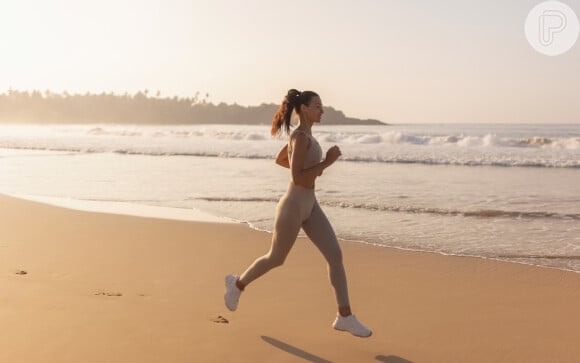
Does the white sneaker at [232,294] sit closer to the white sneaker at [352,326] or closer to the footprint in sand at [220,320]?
the footprint in sand at [220,320]

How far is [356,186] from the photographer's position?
1633 cm

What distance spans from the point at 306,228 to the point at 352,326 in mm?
784

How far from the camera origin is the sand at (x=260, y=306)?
4.36 metres

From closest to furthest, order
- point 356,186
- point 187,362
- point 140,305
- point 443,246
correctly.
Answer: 1. point 187,362
2. point 140,305
3. point 443,246
4. point 356,186

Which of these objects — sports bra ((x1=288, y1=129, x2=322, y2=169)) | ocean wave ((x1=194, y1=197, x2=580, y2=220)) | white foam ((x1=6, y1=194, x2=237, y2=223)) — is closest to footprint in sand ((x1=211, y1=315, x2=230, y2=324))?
sports bra ((x1=288, y1=129, x2=322, y2=169))

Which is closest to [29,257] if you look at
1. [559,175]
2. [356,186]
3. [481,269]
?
[481,269]

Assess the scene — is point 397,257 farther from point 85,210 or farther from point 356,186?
point 356,186

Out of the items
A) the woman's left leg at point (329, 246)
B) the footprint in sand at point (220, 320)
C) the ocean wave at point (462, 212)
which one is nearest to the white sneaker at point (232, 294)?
the footprint in sand at point (220, 320)

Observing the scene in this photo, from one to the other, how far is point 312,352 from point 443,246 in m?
4.53

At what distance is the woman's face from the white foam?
617 centimetres

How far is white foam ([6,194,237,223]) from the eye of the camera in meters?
10.9

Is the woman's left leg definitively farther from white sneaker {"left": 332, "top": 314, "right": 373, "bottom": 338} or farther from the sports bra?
the sports bra

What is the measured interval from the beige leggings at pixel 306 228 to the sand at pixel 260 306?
1.65ft

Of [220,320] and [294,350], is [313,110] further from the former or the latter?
[220,320]
